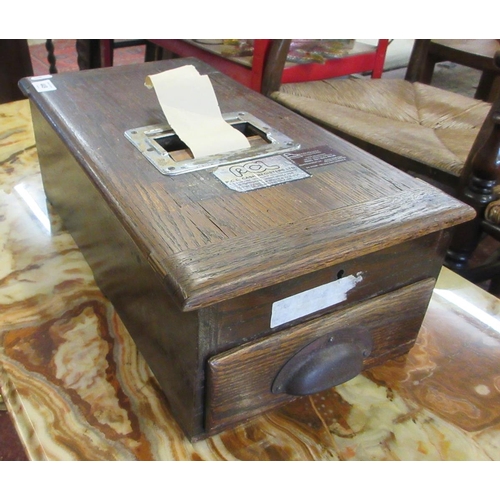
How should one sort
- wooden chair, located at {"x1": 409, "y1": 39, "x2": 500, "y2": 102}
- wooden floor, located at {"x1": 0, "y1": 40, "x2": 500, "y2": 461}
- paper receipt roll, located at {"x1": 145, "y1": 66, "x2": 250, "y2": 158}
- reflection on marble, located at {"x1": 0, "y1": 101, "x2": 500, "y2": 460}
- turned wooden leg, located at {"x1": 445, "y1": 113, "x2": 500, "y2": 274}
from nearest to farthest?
reflection on marble, located at {"x1": 0, "y1": 101, "x2": 500, "y2": 460}
paper receipt roll, located at {"x1": 145, "y1": 66, "x2": 250, "y2": 158}
turned wooden leg, located at {"x1": 445, "y1": 113, "x2": 500, "y2": 274}
wooden chair, located at {"x1": 409, "y1": 39, "x2": 500, "y2": 102}
wooden floor, located at {"x1": 0, "y1": 40, "x2": 500, "y2": 461}

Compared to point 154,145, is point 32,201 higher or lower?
lower

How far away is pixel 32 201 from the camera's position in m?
1.05

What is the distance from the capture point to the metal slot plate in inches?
27.1

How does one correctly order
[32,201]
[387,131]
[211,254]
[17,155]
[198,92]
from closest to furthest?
[211,254]
[198,92]
[32,201]
[17,155]
[387,131]

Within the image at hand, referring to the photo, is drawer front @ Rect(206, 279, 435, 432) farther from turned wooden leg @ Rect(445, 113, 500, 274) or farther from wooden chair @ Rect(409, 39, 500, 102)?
wooden chair @ Rect(409, 39, 500, 102)

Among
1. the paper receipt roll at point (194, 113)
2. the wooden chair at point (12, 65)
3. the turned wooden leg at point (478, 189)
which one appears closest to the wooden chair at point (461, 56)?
the turned wooden leg at point (478, 189)

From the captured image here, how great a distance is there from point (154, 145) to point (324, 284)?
318 mm

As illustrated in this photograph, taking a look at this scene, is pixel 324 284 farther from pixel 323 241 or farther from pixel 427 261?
pixel 427 261

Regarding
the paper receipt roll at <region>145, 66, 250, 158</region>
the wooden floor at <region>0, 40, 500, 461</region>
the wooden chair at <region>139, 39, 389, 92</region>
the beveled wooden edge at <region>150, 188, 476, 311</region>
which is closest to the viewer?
the beveled wooden edge at <region>150, 188, 476, 311</region>

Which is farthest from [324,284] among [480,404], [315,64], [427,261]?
[315,64]

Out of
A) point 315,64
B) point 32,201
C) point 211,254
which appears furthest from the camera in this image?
point 315,64

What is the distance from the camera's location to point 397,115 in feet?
4.85

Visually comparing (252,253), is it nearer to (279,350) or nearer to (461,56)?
(279,350)

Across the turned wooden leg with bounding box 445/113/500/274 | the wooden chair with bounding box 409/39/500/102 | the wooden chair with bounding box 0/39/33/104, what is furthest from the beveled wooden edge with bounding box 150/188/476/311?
the wooden chair with bounding box 0/39/33/104
